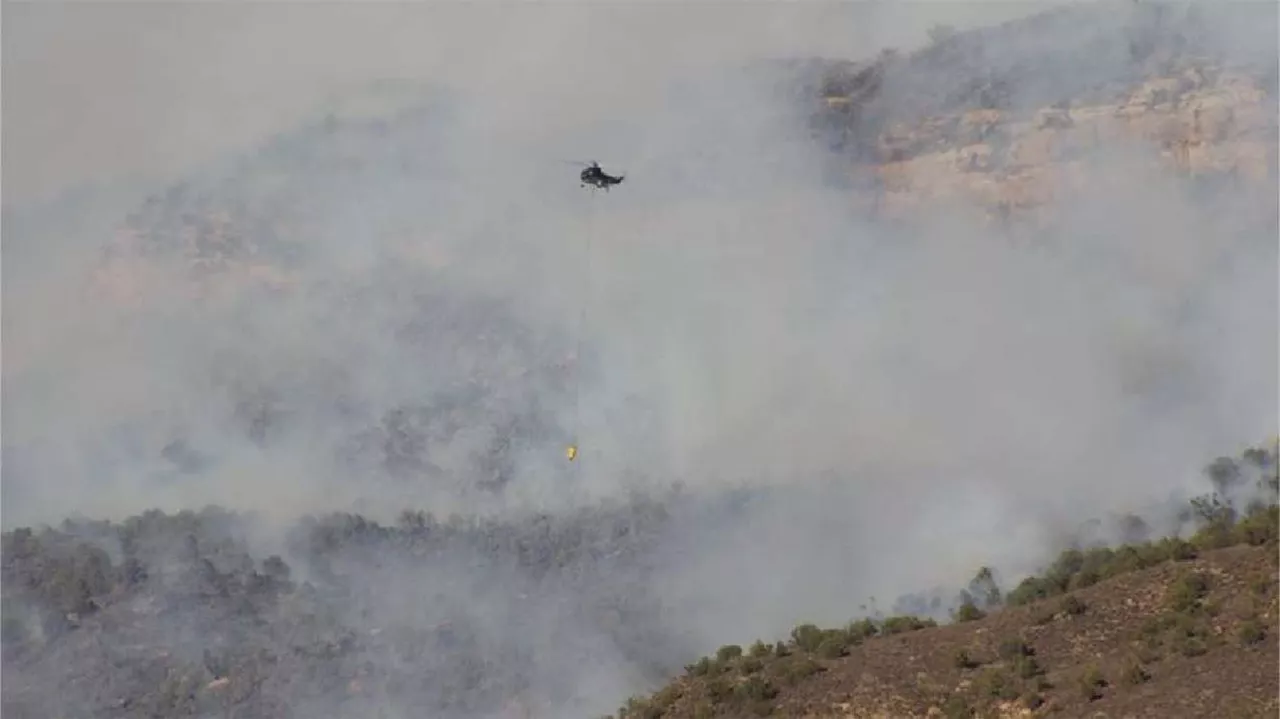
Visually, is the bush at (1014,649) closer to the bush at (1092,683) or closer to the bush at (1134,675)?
the bush at (1092,683)

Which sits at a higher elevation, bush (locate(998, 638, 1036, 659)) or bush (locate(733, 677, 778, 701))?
bush (locate(733, 677, 778, 701))

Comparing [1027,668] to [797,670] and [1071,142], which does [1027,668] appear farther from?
[1071,142]

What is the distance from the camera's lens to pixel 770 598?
362 feet

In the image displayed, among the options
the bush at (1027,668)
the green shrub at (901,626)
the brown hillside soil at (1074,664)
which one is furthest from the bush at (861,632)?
the bush at (1027,668)

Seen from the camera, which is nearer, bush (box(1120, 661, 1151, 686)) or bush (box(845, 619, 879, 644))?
bush (box(1120, 661, 1151, 686))

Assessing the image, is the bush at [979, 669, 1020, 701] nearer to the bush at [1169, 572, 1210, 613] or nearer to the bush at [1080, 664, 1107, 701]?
the bush at [1080, 664, 1107, 701]

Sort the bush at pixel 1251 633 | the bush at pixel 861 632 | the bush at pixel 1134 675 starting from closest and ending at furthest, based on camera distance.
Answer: the bush at pixel 1251 633, the bush at pixel 1134 675, the bush at pixel 861 632

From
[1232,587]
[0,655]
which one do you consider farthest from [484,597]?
[1232,587]

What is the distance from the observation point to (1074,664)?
179 feet

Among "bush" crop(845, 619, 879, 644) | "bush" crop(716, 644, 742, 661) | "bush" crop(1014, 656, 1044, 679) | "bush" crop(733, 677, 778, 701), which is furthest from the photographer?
"bush" crop(716, 644, 742, 661)

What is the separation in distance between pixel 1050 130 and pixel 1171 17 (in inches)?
653

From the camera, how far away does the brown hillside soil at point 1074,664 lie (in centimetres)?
4866

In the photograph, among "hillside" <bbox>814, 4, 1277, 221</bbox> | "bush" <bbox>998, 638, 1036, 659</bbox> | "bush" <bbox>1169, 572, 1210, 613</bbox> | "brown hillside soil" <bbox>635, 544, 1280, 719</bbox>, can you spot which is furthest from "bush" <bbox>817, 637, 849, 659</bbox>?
"hillside" <bbox>814, 4, 1277, 221</bbox>

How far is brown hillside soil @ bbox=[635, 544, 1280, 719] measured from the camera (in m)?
48.7
